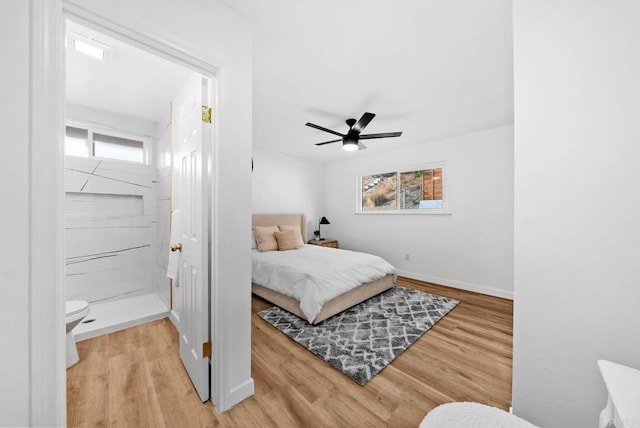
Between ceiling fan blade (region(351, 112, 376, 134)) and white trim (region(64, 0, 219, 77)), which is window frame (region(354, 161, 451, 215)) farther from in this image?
white trim (region(64, 0, 219, 77))

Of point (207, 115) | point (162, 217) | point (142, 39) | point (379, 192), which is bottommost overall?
point (162, 217)

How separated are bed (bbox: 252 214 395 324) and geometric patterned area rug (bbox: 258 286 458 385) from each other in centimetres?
12

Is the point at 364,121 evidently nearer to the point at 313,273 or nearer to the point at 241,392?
the point at 313,273

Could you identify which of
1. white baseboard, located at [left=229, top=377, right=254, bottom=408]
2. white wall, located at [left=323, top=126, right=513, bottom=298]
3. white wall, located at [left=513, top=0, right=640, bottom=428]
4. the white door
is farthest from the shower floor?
white wall, located at [left=323, top=126, right=513, bottom=298]

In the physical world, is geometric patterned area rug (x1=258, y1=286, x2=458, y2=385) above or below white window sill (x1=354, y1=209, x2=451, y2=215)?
below

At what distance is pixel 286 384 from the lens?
1.63m

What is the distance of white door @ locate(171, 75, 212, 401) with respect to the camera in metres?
1.42

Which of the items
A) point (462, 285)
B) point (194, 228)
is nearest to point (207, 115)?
point (194, 228)

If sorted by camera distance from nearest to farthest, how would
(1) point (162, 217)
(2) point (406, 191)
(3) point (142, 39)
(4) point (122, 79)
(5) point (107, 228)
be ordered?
(3) point (142, 39)
(4) point (122, 79)
(5) point (107, 228)
(1) point (162, 217)
(2) point (406, 191)

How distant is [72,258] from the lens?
8.88 feet

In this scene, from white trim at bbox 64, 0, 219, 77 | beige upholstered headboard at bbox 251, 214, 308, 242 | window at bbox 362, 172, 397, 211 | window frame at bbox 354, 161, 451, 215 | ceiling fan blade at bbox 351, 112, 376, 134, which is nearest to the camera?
white trim at bbox 64, 0, 219, 77

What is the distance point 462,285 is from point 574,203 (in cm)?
311

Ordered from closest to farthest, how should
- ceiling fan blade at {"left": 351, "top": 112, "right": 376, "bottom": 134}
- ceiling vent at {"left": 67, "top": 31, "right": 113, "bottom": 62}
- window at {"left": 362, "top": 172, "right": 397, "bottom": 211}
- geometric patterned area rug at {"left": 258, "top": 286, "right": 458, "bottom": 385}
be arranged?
ceiling vent at {"left": 67, "top": 31, "right": 113, "bottom": 62}, geometric patterned area rug at {"left": 258, "top": 286, "right": 458, "bottom": 385}, ceiling fan blade at {"left": 351, "top": 112, "right": 376, "bottom": 134}, window at {"left": 362, "top": 172, "right": 397, "bottom": 211}

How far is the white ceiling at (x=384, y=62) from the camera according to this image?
4.73ft
